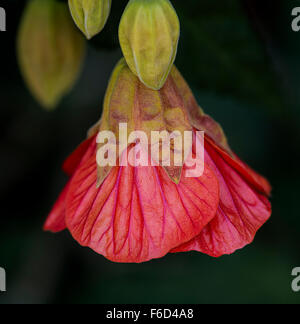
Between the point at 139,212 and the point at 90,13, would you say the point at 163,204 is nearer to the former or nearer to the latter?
the point at 139,212

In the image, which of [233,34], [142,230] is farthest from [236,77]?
[142,230]

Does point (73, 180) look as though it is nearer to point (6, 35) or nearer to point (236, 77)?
point (236, 77)

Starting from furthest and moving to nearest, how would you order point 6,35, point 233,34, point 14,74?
1. point 14,74
2. point 6,35
3. point 233,34

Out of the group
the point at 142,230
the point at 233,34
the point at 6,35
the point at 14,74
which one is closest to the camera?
the point at 142,230

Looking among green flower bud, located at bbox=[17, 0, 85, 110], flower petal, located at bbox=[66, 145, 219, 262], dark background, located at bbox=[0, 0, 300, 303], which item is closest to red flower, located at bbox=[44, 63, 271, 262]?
flower petal, located at bbox=[66, 145, 219, 262]

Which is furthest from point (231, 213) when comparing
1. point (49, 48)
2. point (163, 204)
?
point (49, 48)

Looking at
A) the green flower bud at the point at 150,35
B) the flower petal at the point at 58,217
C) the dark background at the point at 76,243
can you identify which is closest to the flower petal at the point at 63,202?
the flower petal at the point at 58,217

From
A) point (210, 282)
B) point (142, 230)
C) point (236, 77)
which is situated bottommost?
point (210, 282)
